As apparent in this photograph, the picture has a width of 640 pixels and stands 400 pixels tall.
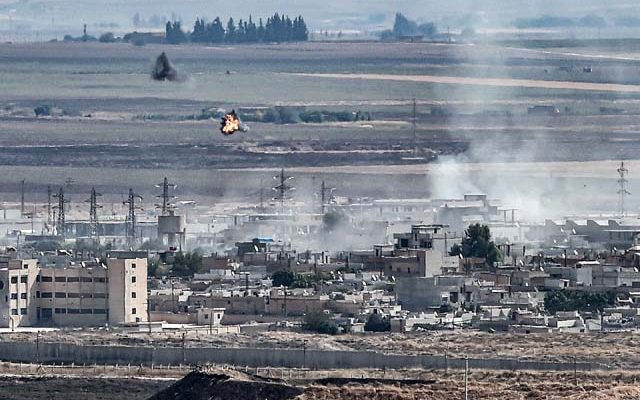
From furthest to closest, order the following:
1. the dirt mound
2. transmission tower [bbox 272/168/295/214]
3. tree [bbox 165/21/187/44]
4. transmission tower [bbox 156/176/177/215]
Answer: tree [bbox 165/21/187/44] → transmission tower [bbox 272/168/295/214] → transmission tower [bbox 156/176/177/215] → the dirt mound

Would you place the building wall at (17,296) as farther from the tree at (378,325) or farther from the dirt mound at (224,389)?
the dirt mound at (224,389)

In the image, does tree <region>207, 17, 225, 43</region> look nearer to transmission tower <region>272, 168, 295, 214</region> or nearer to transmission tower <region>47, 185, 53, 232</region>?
transmission tower <region>272, 168, 295, 214</region>

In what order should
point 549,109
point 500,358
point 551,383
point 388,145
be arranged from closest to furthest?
point 551,383, point 500,358, point 388,145, point 549,109

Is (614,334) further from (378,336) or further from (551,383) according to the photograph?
(551,383)

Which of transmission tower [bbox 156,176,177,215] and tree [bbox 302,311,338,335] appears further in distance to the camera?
transmission tower [bbox 156,176,177,215]

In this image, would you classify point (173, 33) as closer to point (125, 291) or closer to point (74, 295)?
point (74, 295)

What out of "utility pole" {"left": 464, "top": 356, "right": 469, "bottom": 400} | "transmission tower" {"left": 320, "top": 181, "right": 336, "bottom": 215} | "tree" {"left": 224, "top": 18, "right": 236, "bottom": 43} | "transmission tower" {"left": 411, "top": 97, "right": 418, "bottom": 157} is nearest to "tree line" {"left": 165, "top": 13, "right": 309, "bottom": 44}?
"tree" {"left": 224, "top": 18, "right": 236, "bottom": 43}

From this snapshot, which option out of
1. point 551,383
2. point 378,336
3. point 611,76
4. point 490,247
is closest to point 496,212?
point 490,247
